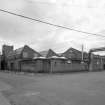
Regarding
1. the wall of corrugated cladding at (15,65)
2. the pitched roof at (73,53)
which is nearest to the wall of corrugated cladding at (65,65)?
the wall of corrugated cladding at (15,65)

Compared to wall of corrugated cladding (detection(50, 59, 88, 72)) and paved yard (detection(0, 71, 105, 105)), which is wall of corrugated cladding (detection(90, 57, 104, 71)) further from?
paved yard (detection(0, 71, 105, 105))

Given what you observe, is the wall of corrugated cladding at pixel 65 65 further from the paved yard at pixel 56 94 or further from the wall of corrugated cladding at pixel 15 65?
the paved yard at pixel 56 94

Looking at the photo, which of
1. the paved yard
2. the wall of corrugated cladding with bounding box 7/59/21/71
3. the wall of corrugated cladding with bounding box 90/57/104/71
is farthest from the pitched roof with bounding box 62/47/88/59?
the paved yard

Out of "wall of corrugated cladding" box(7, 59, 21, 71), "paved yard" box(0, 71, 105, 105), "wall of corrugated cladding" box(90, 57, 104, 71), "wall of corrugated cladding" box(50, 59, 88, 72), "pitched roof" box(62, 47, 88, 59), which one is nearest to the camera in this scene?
"paved yard" box(0, 71, 105, 105)

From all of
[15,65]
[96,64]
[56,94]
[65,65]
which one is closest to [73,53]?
[96,64]

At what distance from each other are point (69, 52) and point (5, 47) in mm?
29311

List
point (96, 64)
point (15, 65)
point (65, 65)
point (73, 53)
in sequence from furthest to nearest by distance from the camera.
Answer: point (73, 53) → point (15, 65) → point (96, 64) → point (65, 65)

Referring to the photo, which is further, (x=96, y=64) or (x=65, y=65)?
(x=96, y=64)

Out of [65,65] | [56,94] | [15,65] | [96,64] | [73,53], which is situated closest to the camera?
[56,94]

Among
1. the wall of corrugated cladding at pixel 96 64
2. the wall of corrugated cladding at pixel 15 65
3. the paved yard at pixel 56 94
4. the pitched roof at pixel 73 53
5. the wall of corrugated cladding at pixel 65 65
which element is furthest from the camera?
the pitched roof at pixel 73 53

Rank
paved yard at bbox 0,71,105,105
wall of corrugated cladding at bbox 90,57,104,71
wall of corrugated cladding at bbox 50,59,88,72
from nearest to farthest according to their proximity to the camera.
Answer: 1. paved yard at bbox 0,71,105,105
2. wall of corrugated cladding at bbox 50,59,88,72
3. wall of corrugated cladding at bbox 90,57,104,71

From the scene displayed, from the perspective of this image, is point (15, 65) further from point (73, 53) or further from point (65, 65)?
point (73, 53)

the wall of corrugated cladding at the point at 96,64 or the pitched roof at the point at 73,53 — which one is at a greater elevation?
the pitched roof at the point at 73,53

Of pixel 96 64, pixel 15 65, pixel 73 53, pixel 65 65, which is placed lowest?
pixel 15 65
